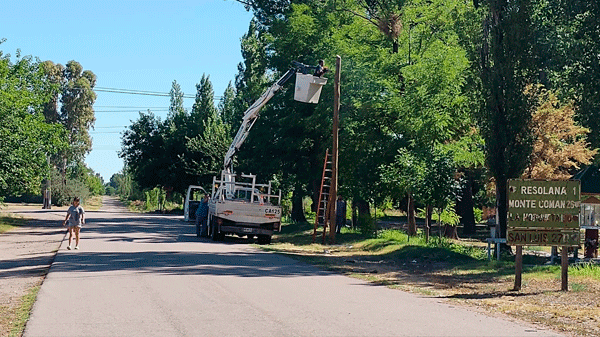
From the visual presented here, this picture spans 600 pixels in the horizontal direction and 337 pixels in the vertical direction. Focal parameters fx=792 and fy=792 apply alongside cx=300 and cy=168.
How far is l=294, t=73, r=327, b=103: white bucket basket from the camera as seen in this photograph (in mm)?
28438

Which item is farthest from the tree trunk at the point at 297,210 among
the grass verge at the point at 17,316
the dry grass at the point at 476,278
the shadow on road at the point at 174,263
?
the grass verge at the point at 17,316

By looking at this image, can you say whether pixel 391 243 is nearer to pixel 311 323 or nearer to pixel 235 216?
pixel 235 216

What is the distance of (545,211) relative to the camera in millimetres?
15516

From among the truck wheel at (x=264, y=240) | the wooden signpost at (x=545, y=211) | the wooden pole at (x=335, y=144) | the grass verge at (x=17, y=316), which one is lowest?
the grass verge at (x=17, y=316)

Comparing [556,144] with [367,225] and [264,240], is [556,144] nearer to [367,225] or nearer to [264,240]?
→ [367,225]

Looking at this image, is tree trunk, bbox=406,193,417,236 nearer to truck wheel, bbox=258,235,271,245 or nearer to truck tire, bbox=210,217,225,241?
truck wheel, bbox=258,235,271,245

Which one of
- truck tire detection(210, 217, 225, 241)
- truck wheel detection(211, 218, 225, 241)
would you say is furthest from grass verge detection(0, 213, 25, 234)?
truck wheel detection(211, 218, 225, 241)

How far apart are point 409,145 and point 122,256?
12.0 m

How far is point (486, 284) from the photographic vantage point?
16.9 metres

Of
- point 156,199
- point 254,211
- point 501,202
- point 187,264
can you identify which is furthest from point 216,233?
point 156,199

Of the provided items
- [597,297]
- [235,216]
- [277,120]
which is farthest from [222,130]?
[597,297]

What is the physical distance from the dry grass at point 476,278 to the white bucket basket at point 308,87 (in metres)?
5.50

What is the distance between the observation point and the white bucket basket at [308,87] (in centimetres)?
2844

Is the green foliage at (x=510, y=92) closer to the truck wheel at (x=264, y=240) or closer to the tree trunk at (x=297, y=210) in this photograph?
the truck wheel at (x=264, y=240)
